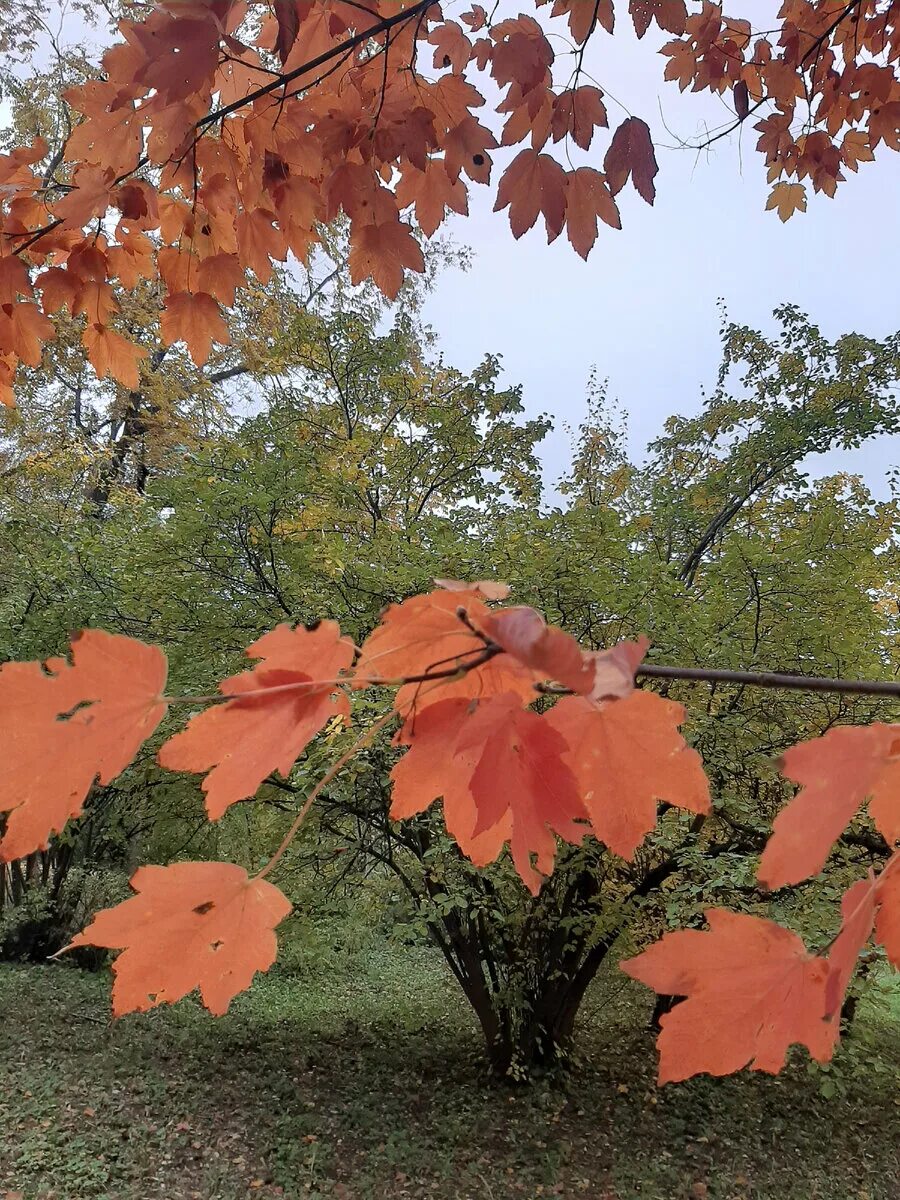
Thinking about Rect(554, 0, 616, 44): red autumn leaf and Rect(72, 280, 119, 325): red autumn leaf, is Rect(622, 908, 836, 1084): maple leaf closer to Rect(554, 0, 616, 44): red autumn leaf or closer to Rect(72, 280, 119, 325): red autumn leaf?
Rect(72, 280, 119, 325): red autumn leaf

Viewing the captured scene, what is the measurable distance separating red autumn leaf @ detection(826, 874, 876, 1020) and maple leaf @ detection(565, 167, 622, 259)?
93cm

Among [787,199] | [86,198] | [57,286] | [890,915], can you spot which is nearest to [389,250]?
[86,198]

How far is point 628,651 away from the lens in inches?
13.4

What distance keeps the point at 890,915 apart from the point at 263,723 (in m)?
0.41

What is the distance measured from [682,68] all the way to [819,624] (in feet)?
8.60

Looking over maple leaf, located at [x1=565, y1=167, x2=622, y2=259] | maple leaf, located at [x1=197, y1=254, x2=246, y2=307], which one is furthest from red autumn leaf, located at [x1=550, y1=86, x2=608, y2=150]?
maple leaf, located at [x1=197, y1=254, x2=246, y2=307]

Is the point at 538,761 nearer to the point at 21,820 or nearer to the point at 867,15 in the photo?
the point at 21,820

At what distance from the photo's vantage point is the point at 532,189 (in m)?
1.05

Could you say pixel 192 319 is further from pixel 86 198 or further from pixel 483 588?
pixel 483 588

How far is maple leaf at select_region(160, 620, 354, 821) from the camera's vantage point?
1.36ft

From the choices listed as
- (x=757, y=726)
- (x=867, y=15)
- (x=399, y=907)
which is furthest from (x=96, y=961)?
(x=867, y=15)

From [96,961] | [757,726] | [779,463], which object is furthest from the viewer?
[96,961]

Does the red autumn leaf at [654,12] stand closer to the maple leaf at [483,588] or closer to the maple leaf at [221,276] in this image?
the maple leaf at [221,276]

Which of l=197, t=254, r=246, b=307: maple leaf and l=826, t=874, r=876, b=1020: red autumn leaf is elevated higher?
l=197, t=254, r=246, b=307: maple leaf
